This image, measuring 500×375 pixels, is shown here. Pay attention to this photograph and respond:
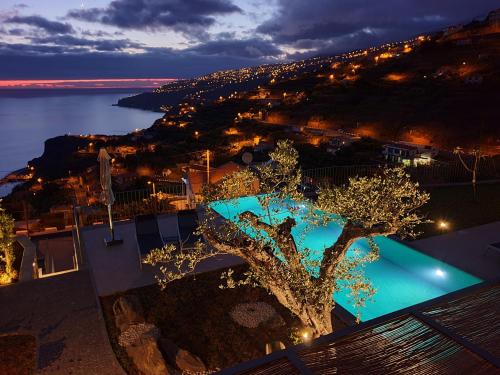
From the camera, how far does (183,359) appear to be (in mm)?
4531

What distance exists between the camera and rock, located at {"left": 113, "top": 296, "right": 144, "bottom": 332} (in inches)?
211

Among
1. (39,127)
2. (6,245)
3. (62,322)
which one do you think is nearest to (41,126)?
(39,127)

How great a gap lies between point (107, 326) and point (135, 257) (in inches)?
89.9

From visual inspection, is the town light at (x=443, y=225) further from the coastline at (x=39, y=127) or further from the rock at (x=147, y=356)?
the coastline at (x=39, y=127)

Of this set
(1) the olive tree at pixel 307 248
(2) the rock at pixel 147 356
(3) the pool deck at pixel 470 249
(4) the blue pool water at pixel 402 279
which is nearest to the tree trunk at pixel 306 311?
(1) the olive tree at pixel 307 248

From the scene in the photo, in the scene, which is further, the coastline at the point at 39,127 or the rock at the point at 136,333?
the coastline at the point at 39,127

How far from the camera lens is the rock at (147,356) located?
443 cm

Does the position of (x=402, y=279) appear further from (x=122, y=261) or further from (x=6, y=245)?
(x=6, y=245)

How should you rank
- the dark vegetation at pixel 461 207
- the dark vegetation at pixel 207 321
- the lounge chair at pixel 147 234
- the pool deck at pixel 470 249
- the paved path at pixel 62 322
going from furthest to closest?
the dark vegetation at pixel 461 207
the lounge chair at pixel 147 234
the pool deck at pixel 470 249
the dark vegetation at pixel 207 321
the paved path at pixel 62 322

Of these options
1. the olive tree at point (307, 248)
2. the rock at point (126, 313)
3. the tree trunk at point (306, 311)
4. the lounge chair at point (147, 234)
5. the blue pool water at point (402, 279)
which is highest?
the olive tree at point (307, 248)

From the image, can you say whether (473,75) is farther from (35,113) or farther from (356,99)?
(35,113)

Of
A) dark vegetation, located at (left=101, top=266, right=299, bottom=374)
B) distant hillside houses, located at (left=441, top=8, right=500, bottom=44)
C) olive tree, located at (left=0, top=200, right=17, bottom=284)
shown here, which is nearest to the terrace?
dark vegetation, located at (left=101, top=266, right=299, bottom=374)

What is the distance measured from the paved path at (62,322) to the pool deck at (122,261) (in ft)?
0.98

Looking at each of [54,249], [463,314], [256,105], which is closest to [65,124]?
[256,105]
